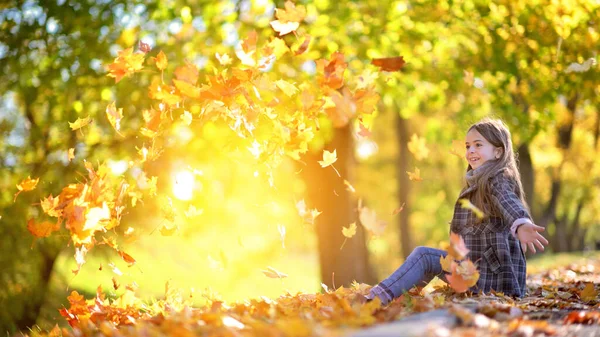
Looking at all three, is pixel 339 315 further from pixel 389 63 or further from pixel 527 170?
pixel 527 170

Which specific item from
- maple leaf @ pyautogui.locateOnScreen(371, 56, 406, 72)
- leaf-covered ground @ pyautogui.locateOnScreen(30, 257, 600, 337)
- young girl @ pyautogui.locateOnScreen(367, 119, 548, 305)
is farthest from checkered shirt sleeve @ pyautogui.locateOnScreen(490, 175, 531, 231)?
maple leaf @ pyautogui.locateOnScreen(371, 56, 406, 72)

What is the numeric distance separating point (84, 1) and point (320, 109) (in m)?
3.98

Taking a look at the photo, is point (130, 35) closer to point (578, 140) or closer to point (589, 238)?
point (578, 140)

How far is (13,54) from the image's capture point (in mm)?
7227

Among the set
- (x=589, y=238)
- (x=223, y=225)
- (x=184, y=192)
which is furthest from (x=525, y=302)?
(x=589, y=238)

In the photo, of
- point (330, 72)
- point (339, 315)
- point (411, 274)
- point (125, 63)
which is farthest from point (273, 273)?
point (125, 63)

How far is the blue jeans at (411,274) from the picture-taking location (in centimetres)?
387

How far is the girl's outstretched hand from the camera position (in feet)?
11.1

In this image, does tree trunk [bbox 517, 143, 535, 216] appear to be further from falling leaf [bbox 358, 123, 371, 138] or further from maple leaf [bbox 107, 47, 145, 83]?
maple leaf [bbox 107, 47, 145, 83]

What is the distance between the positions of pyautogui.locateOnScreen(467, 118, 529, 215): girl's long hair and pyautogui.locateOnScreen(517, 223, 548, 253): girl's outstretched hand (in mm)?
532

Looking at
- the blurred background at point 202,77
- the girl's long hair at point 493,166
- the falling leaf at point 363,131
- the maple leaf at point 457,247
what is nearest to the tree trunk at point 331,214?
the blurred background at point 202,77

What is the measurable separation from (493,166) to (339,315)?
1741 millimetres

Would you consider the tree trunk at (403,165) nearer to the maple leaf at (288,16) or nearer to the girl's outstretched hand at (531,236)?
the maple leaf at (288,16)

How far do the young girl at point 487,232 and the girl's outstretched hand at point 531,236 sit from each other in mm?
277
